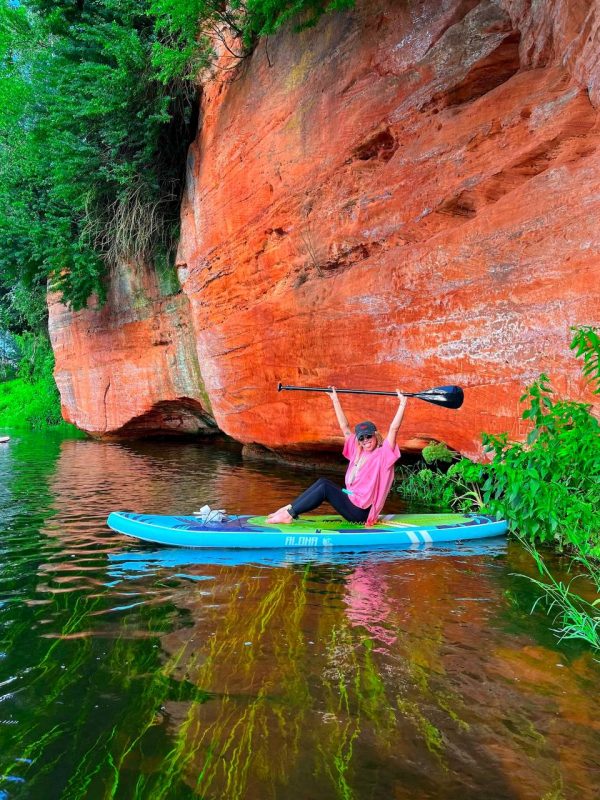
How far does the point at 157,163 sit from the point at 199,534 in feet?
32.5

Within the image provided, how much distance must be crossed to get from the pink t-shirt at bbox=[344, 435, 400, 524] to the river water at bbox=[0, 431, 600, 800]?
72 cm

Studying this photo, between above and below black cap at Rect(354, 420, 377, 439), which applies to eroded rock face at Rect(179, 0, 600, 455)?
above

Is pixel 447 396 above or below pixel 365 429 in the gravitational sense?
above

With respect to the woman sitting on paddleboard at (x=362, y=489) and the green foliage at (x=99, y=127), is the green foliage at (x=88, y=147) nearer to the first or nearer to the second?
the green foliage at (x=99, y=127)

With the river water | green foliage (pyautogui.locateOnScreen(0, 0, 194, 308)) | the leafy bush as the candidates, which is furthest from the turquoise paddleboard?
green foliage (pyautogui.locateOnScreen(0, 0, 194, 308))

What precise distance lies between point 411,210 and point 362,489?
3.70m

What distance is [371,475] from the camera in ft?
19.3

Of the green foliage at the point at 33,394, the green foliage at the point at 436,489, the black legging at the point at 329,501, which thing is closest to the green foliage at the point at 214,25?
the black legging at the point at 329,501

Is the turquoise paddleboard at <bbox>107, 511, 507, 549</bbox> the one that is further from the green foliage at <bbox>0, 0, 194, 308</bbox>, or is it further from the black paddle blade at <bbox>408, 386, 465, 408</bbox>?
the green foliage at <bbox>0, 0, 194, 308</bbox>

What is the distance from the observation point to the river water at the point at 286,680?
2.17m

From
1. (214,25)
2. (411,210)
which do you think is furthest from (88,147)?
(411,210)

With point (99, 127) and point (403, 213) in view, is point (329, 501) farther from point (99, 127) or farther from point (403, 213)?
point (99, 127)

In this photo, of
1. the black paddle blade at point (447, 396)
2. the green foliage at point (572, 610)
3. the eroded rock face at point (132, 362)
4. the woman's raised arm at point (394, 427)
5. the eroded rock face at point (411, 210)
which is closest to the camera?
the green foliage at point (572, 610)

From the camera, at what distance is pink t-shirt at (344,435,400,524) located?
578cm
